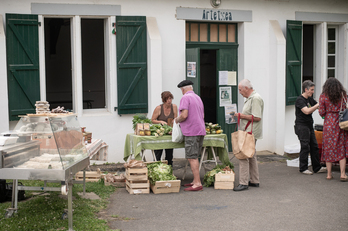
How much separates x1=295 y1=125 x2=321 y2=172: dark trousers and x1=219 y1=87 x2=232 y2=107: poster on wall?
103 inches

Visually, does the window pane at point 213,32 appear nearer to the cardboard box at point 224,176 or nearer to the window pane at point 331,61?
the window pane at point 331,61

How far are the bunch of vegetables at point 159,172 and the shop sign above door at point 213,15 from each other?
4196 millimetres

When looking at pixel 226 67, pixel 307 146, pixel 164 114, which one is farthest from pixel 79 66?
pixel 307 146

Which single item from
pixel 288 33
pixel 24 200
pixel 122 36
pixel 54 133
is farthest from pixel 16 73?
pixel 288 33

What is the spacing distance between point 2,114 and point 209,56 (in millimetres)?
6058

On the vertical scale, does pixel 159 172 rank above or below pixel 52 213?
above

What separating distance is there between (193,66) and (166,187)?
3751mm

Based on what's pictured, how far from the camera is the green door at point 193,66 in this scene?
980cm

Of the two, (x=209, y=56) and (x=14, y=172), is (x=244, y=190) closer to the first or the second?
(x=14, y=172)

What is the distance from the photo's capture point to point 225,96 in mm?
10805

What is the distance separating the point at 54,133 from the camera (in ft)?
17.5

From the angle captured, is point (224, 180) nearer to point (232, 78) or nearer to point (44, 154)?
point (44, 154)

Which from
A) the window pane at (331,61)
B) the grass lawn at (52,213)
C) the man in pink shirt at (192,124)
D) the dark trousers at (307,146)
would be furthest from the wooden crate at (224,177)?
the window pane at (331,61)

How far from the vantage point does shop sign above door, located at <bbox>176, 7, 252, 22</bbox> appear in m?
10.2
